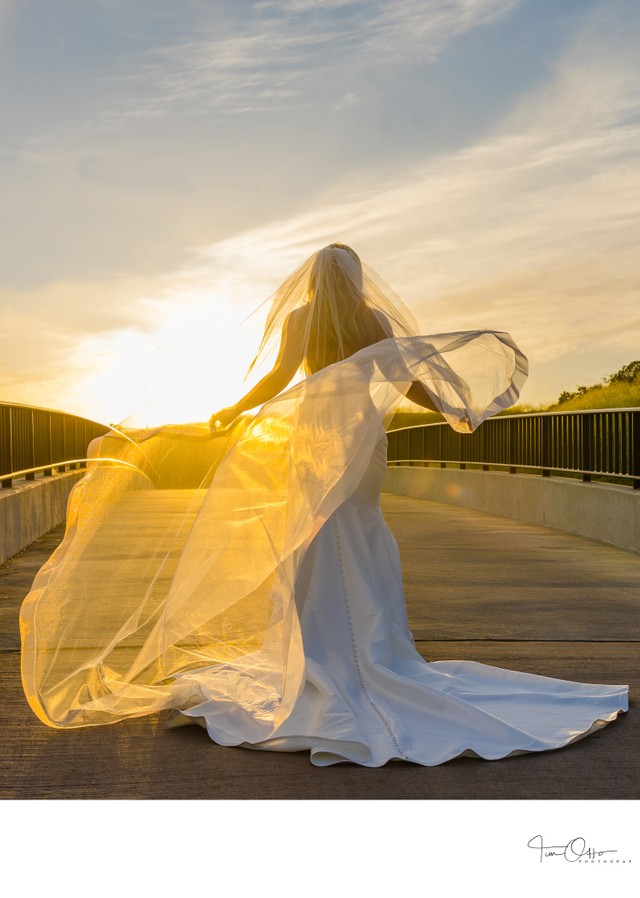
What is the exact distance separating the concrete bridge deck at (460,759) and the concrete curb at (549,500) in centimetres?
57

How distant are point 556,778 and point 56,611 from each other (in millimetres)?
2463

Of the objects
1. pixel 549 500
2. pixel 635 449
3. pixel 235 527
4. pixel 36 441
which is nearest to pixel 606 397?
pixel 549 500

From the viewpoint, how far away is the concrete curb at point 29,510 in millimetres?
10875

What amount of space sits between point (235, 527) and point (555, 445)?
35.7 feet

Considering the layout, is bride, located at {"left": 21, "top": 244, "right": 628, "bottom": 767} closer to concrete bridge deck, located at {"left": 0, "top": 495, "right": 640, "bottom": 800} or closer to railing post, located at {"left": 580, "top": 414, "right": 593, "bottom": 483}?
concrete bridge deck, located at {"left": 0, "top": 495, "right": 640, "bottom": 800}

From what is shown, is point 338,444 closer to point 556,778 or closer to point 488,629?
point 556,778

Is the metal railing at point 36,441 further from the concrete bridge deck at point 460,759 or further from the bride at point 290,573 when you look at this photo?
the bride at point 290,573

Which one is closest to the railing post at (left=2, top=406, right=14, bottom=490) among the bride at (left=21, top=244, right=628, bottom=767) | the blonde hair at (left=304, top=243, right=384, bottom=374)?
the bride at (left=21, top=244, right=628, bottom=767)

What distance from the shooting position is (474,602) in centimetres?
834

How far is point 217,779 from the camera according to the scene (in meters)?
3.95

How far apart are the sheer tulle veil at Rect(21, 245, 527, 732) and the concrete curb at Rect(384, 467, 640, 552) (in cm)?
689

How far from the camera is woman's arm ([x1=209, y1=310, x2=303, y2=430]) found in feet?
17.4

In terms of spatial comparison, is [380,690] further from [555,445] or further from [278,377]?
[555,445]
